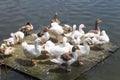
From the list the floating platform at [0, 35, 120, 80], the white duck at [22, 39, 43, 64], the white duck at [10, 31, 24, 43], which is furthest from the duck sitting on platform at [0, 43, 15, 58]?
the white duck at [10, 31, 24, 43]

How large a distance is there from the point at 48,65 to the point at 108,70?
93.6 inches

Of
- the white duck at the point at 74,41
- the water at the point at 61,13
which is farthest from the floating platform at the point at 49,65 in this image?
the water at the point at 61,13

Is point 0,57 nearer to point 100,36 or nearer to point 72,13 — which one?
point 100,36

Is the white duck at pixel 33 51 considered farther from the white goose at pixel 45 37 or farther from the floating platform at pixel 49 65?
the white goose at pixel 45 37

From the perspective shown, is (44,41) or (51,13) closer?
(44,41)

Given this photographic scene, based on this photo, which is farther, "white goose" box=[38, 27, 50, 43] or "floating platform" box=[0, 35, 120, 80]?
"white goose" box=[38, 27, 50, 43]

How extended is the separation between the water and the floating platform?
1916 millimetres

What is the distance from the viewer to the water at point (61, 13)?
17734 millimetres

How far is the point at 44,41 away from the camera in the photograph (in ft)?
49.3

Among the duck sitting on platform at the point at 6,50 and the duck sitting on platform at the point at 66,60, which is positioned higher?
the duck sitting on platform at the point at 6,50

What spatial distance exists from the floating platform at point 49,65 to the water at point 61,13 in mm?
1916

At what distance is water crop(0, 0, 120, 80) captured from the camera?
58.2ft

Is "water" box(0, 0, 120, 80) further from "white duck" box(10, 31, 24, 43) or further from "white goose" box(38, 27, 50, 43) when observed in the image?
"white goose" box(38, 27, 50, 43)

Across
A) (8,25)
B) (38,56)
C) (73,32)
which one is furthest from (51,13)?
(38,56)
